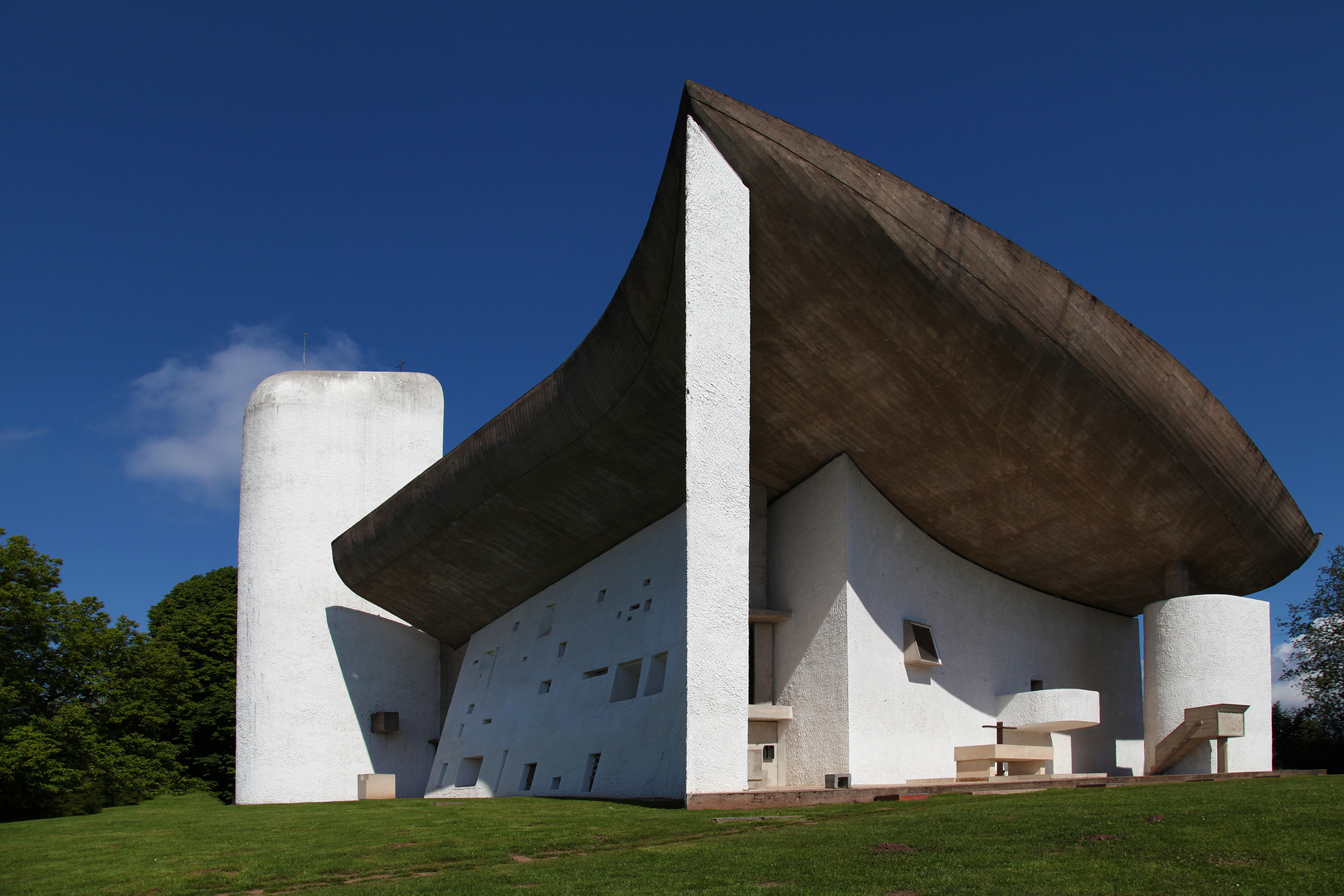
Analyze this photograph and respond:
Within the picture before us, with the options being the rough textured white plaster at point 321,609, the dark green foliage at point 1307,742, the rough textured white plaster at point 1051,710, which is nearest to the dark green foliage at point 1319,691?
the dark green foliage at point 1307,742

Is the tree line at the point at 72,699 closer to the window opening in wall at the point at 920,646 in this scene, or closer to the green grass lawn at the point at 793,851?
the green grass lawn at the point at 793,851

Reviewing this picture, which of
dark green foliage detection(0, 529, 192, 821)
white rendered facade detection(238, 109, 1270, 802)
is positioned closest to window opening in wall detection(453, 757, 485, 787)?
white rendered facade detection(238, 109, 1270, 802)

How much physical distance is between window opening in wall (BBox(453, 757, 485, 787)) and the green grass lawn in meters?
11.7

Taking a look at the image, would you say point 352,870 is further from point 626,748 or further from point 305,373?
point 305,373

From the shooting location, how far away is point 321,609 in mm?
26266

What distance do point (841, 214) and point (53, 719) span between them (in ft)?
64.6

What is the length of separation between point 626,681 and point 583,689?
4.93 feet

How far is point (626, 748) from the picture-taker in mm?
17125

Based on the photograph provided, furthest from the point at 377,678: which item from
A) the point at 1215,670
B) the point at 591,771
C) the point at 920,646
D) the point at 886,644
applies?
the point at 1215,670

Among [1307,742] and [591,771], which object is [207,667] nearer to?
[591,771]

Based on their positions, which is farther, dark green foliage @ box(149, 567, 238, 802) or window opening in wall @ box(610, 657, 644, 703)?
dark green foliage @ box(149, 567, 238, 802)

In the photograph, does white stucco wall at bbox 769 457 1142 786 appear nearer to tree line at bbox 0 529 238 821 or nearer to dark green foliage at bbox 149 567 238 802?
tree line at bbox 0 529 238 821

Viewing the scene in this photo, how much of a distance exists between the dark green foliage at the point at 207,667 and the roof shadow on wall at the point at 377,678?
9920 mm

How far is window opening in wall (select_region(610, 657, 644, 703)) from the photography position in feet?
61.1
